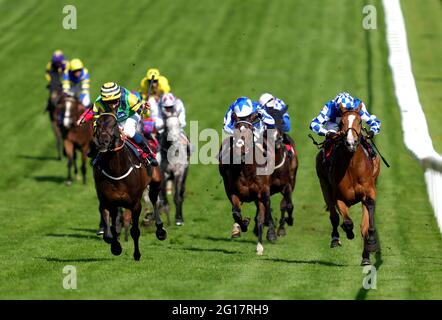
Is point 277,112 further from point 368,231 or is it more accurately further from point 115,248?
point 115,248

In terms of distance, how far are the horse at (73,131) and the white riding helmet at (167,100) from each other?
606cm

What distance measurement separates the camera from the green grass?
28188mm

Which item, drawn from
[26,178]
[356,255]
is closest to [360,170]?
[356,255]

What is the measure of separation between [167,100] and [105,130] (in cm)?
561

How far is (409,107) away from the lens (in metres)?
27.1

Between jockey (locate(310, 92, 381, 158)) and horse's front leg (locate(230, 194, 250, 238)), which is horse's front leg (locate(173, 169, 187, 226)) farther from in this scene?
jockey (locate(310, 92, 381, 158))

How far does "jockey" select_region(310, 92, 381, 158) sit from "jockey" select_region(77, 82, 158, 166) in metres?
2.34

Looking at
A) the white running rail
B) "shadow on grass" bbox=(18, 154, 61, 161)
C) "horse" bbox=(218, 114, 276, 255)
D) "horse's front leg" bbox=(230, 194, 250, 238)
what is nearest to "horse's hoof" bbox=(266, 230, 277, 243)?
"horse" bbox=(218, 114, 276, 255)

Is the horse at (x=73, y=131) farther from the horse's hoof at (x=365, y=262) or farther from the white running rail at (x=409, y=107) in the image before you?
the horse's hoof at (x=365, y=262)

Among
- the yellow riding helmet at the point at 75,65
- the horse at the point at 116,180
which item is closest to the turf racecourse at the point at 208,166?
the horse at the point at 116,180

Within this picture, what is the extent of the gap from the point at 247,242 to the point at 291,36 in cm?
2056

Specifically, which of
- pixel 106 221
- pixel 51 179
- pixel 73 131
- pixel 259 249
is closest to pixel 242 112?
pixel 259 249

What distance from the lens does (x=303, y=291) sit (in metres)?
11.8
